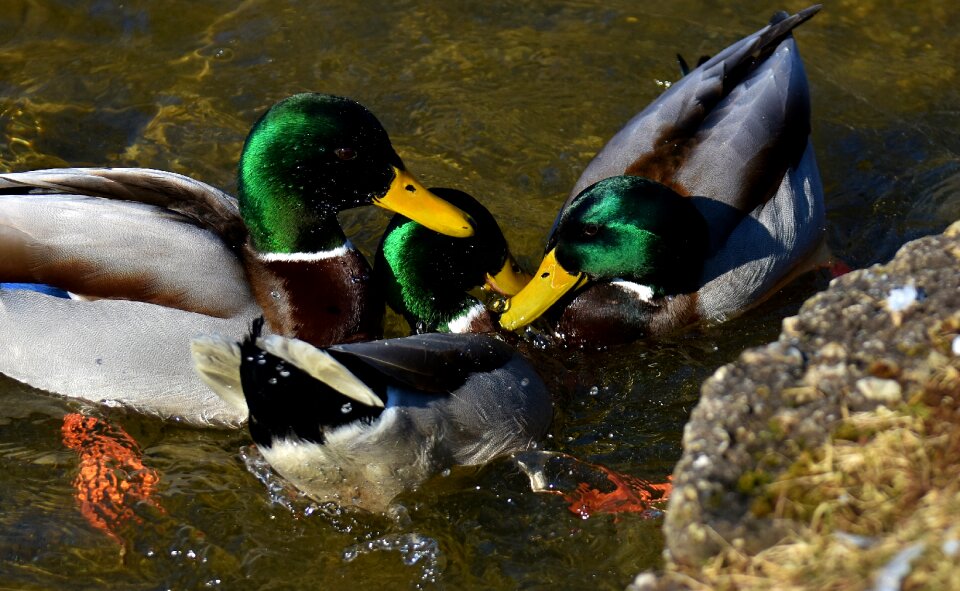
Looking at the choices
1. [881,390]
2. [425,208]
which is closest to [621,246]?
[425,208]

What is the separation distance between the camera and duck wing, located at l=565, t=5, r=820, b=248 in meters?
5.28

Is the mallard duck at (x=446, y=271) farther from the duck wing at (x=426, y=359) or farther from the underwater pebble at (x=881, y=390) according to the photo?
the underwater pebble at (x=881, y=390)

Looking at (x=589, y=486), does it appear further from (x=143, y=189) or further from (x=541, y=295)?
(x=143, y=189)

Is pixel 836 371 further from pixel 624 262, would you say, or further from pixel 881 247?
pixel 881 247

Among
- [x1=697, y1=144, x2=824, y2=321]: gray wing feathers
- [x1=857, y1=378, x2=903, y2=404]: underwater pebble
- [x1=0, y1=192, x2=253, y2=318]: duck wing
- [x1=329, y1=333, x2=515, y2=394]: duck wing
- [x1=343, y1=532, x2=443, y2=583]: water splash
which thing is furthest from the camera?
[x1=697, y1=144, x2=824, y2=321]: gray wing feathers

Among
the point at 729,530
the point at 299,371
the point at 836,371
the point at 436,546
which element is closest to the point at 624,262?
the point at 436,546

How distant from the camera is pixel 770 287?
5.50m

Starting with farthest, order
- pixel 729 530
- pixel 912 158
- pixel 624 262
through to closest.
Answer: pixel 912 158
pixel 624 262
pixel 729 530

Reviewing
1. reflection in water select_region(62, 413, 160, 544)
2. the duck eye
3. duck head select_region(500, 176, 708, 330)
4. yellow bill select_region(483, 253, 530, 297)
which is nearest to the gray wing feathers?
duck head select_region(500, 176, 708, 330)

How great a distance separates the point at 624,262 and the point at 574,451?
37.0 inches

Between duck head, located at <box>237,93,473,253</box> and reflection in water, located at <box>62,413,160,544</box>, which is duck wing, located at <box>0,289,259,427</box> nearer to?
reflection in water, located at <box>62,413,160,544</box>

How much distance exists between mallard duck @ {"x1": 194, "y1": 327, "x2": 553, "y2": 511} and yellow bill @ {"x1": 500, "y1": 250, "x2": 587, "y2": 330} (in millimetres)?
485

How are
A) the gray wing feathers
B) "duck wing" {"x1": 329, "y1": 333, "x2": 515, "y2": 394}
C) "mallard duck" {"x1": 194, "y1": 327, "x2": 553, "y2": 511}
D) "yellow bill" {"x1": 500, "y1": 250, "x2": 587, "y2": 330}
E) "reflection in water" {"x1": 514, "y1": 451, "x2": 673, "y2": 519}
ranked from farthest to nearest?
the gray wing feathers, "yellow bill" {"x1": 500, "y1": 250, "x2": 587, "y2": 330}, "reflection in water" {"x1": 514, "y1": 451, "x2": 673, "y2": 519}, "duck wing" {"x1": 329, "y1": 333, "x2": 515, "y2": 394}, "mallard duck" {"x1": 194, "y1": 327, "x2": 553, "y2": 511}

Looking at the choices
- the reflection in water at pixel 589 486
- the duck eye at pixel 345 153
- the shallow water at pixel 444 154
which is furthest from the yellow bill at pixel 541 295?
the duck eye at pixel 345 153
